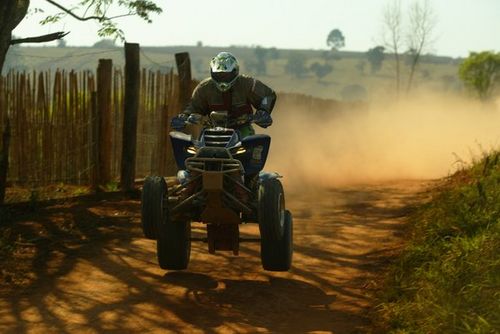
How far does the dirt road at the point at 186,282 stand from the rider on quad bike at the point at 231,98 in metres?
1.48

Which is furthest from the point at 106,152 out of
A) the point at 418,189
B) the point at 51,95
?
the point at 418,189

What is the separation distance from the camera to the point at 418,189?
13.5m

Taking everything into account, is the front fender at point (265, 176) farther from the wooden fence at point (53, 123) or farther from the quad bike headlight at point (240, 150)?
the wooden fence at point (53, 123)

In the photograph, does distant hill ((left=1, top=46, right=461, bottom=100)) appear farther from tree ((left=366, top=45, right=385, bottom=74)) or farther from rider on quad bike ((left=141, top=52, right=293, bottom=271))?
rider on quad bike ((left=141, top=52, right=293, bottom=271))

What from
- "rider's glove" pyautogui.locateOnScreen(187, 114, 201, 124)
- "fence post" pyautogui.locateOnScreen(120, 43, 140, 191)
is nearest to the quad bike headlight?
"rider's glove" pyautogui.locateOnScreen(187, 114, 201, 124)

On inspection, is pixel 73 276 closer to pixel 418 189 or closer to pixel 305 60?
pixel 418 189

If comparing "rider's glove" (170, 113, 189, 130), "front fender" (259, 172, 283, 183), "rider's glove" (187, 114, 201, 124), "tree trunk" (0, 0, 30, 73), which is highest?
"tree trunk" (0, 0, 30, 73)

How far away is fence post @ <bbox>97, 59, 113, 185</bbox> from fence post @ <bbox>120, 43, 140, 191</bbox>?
0.95 feet

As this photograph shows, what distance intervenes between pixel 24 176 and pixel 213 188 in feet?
18.7

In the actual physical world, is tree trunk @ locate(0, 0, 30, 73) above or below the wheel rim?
above

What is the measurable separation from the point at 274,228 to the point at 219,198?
0.55 meters

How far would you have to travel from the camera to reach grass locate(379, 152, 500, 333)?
5.26 m

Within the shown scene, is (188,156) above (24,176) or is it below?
above

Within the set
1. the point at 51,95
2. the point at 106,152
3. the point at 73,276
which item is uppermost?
the point at 51,95
